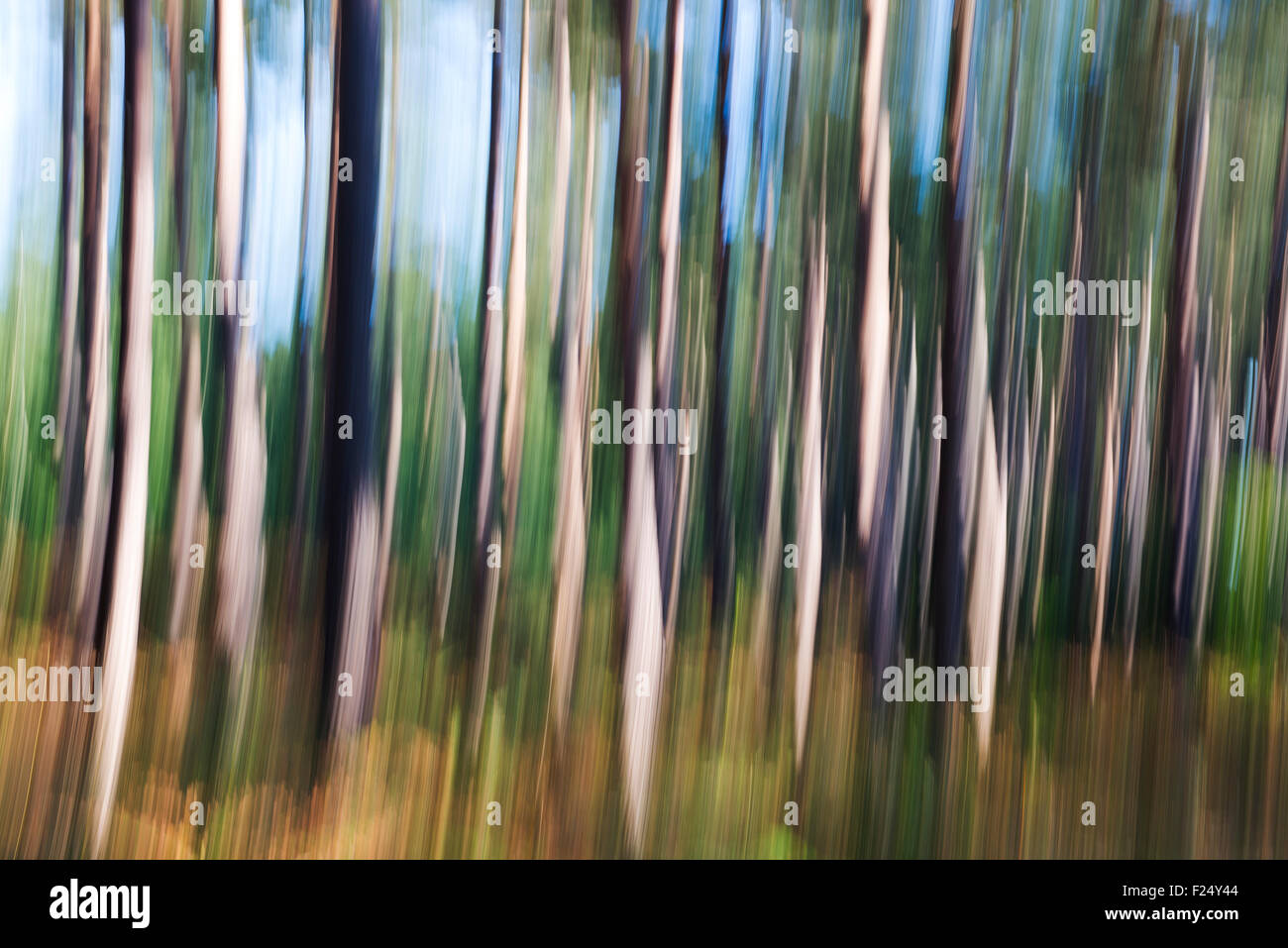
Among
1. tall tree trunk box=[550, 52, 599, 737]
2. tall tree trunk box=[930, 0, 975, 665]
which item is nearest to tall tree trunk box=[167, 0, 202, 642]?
tall tree trunk box=[550, 52, 599, 737]

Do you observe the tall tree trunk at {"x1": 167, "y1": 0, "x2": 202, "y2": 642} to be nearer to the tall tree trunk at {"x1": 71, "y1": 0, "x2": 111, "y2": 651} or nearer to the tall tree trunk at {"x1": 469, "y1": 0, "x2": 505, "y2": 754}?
the tall tree trunk at {"x1": 71, "y1": 0, "x2": 111, "y2": 651}

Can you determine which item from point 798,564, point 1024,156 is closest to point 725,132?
point 1024,156

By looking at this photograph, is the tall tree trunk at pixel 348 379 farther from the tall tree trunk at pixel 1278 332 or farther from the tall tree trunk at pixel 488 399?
the tall tree trunk at pixel 1278 332

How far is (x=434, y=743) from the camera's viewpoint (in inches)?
57.2

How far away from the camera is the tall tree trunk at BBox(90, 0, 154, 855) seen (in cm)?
145

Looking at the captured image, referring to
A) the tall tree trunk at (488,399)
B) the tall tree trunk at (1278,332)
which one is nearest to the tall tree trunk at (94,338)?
the tall tree trunk at (488,399)

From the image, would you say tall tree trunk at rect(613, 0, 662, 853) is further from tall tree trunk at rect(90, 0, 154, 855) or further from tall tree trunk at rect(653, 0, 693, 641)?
tall tree trunk at rect(90, 0, 154, 855)

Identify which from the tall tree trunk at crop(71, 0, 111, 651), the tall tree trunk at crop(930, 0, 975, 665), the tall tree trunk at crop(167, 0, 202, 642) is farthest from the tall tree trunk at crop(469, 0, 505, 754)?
the tall tree trunk at crop(930, 0, 975, 665)

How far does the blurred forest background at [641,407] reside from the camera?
1448 millimetres

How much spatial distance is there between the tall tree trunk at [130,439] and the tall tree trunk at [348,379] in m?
0.33

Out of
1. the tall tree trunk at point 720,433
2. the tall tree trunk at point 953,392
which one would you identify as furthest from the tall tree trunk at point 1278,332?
the tall tree trunk at point 720,433

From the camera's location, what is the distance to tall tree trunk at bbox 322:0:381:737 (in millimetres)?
1451

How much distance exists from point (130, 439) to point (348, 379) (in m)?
0.40

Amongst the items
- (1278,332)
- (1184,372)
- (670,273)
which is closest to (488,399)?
(670,273)
